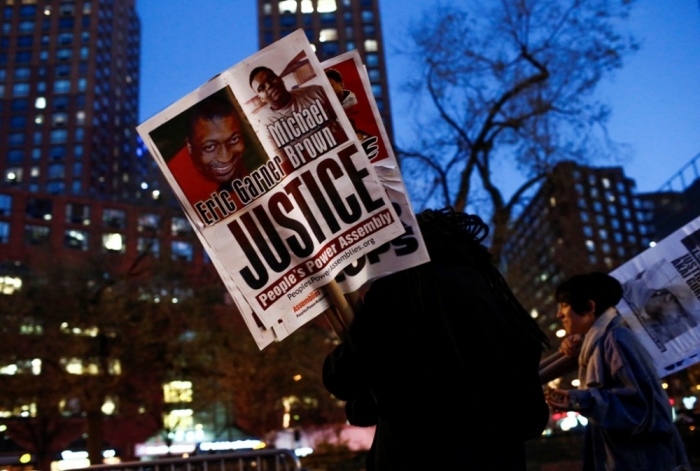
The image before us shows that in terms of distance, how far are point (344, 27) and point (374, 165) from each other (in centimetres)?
9379

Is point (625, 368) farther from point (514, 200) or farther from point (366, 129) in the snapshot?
point (514, 200)

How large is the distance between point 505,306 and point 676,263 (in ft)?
6.36

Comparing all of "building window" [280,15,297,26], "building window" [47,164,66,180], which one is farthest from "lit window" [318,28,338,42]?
"building window" [47,164,66,180]

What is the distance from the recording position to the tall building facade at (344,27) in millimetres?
81562

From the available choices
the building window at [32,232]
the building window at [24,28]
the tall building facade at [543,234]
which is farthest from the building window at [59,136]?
the tall building facade at [543,234]

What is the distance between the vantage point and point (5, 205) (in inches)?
2435

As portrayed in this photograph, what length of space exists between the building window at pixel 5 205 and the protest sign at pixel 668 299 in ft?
219

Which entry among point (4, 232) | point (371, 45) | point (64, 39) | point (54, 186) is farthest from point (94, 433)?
point (64, 39)

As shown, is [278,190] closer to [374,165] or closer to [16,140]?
[374,165]

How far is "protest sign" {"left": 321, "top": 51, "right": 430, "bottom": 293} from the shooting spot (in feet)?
6.57

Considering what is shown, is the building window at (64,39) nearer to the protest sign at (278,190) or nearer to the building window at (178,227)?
the building window at (178,227)

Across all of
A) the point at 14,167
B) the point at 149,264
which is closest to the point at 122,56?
the point at 14,167

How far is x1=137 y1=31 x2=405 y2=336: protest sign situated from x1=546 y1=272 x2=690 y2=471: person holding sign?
130cm

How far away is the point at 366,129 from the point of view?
2176mm
